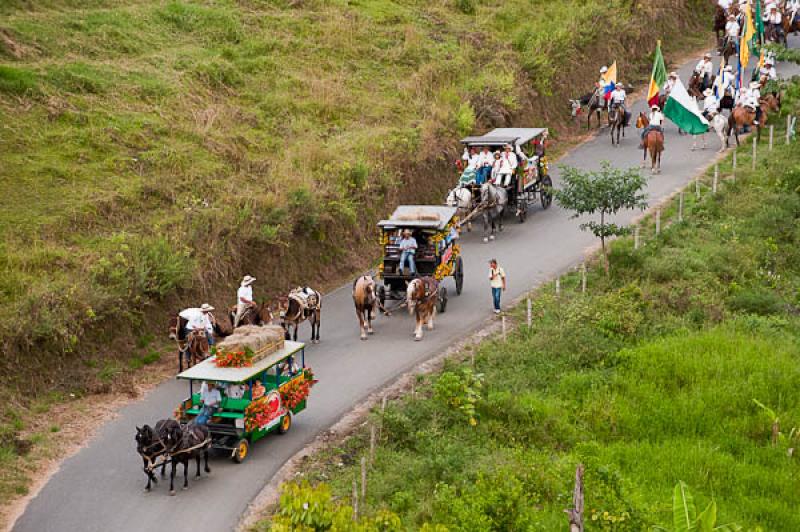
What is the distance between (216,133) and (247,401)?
544 inches

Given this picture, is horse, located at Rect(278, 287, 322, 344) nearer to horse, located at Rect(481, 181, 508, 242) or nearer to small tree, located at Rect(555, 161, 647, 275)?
small tree, located at Rect(555, 161, 647, 275)

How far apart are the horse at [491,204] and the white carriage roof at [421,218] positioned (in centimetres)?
341

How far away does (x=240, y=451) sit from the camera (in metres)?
20.3

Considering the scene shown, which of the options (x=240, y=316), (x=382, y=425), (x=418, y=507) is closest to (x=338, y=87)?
(x=240, y=316)

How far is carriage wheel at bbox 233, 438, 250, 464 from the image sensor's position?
20.2 metres

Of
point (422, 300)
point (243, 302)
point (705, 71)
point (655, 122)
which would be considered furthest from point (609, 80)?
point (243, 302)

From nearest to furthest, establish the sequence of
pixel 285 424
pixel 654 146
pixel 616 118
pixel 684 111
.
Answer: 1. pixel 285 424
2. pixel 654 146
3. pixel 684 111
4. pixel 616 118

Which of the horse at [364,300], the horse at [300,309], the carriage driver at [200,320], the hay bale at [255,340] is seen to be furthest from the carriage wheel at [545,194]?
the hay bale at [255,340]

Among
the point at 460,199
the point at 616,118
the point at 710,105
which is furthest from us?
the point at 616,118

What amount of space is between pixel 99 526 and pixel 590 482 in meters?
7.51

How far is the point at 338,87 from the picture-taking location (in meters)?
38.0

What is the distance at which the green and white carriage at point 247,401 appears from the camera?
2030cm

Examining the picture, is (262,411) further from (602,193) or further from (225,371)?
(602,193)

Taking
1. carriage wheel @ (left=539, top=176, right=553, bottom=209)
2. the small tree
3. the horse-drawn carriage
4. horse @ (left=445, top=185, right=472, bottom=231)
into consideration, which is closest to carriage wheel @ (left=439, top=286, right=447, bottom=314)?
the horse-drawn carriage
